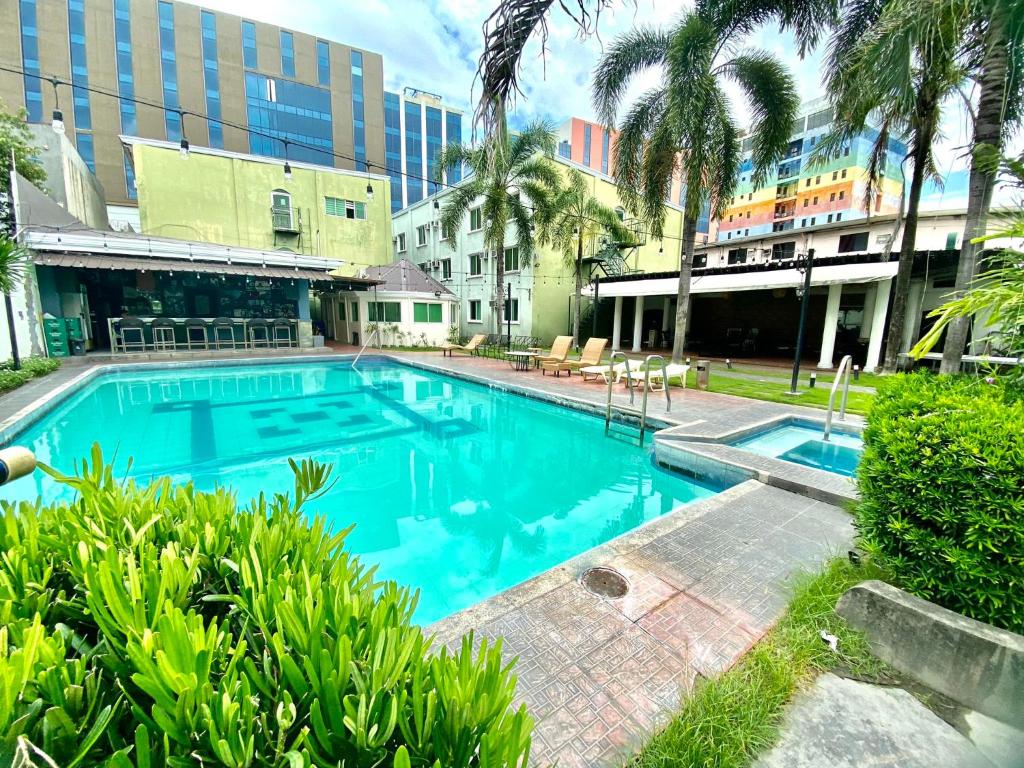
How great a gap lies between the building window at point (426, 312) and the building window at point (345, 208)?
8.34m

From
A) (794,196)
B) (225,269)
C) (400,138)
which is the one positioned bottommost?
(225,269)

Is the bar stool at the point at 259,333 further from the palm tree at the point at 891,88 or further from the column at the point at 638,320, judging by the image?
the palm tree at the point at 891,88

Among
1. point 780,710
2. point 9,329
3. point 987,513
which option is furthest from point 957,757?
point 9,329

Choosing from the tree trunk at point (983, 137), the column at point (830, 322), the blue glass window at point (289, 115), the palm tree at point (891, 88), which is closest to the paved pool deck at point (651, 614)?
the tree trunk at point (983, 137)

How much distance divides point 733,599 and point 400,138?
64.7 m

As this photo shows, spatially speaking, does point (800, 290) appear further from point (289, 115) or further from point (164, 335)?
point (289, 115)

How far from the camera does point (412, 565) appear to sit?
428cm

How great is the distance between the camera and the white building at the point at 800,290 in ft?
42.6

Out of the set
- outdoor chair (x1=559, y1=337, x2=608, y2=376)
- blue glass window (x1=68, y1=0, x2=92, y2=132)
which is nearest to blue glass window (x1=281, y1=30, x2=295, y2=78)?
blue glass window (x1=68, y1=0, x2=92, y2=132)

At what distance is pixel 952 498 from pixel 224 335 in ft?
70.8

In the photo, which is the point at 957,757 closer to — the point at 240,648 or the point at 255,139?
the point at 240,648

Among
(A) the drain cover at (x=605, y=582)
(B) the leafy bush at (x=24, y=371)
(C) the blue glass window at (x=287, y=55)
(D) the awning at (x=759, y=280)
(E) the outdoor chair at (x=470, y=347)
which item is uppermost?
(C) the blue glass window at (x=287, y=55)

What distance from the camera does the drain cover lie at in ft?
9.47

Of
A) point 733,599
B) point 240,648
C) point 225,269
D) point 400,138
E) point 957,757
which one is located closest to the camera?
point 240,648
